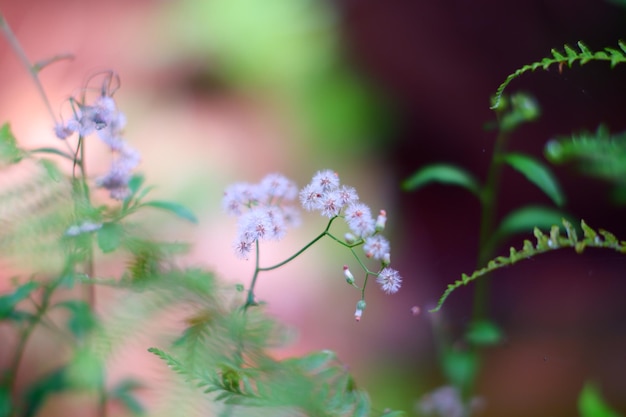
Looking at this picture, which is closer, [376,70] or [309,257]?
[309,257]

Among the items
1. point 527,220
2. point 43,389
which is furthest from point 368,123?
point 43,389

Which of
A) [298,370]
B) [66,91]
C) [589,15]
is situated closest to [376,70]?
[589,15]

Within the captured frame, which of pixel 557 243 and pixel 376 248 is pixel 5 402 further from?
pixel 557 243

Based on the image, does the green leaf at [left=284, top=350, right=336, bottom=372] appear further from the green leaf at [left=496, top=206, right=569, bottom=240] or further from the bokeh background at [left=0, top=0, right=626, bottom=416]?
the bokeh background at [left=0, top=0, right=626, bottom=416]

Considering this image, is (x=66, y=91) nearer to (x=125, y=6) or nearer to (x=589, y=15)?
(x=125, y=6)

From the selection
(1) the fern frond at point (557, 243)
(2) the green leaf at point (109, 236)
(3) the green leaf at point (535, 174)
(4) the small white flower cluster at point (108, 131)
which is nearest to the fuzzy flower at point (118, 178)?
(4) the small white flower cluster at point (108, 131)

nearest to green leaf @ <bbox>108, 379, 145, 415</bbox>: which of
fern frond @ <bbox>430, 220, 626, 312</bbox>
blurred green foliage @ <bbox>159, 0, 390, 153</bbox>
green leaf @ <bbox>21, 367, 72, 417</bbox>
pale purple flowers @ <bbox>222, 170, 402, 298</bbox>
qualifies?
green leaf @ <bbox>21, 367, 72, 417</bbox>
